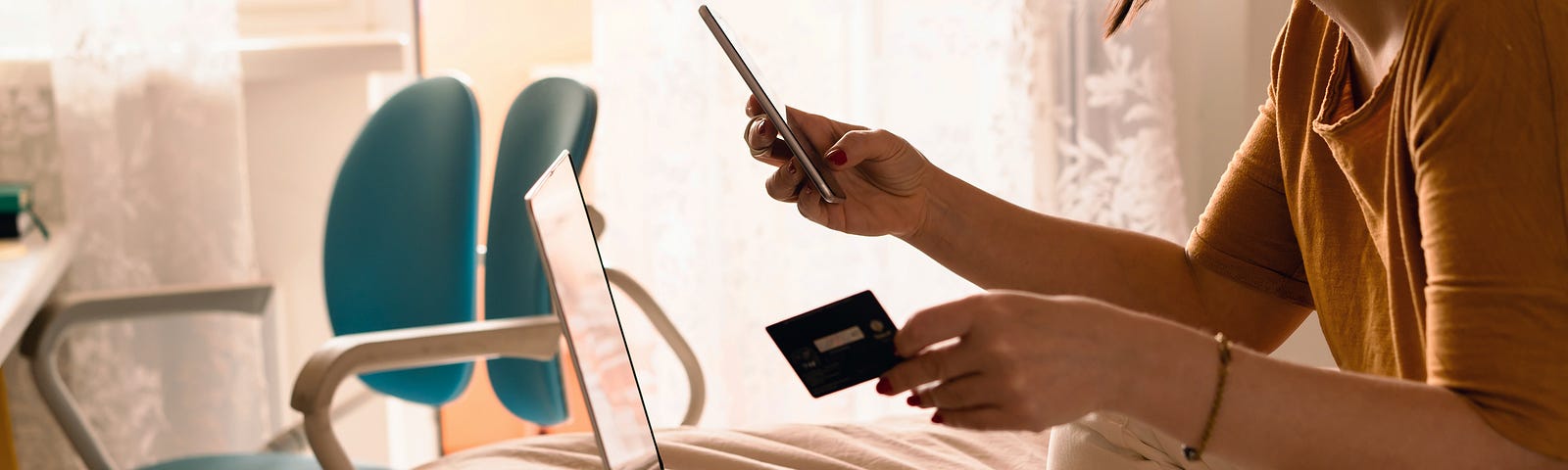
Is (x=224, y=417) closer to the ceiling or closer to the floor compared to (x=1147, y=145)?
closer to the floor

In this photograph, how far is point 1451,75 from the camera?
2.53 ft

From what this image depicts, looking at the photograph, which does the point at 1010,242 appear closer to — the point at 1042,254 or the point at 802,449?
the point at 1042,254

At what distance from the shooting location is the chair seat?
154cm

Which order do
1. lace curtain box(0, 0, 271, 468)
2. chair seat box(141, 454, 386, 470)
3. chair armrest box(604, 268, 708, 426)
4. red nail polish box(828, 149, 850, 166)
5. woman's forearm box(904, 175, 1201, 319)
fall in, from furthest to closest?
lace curtain box(0, 0, 271, 468), chair armrest box(604, 268, 708, 426), chair seat box(141, 454, 386, 470), woman's forearm box(904, 175, 1201, 319), red nail polish box(828, 149, 850, 166)

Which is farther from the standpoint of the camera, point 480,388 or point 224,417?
point 480,388

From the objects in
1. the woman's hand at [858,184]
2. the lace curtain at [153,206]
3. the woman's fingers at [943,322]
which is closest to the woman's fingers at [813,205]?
the woman's hand at [858,184]

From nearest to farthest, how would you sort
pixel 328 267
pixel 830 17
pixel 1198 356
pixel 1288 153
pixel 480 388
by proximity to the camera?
pixel 1198 356 < pixel 1288 153 < pixel 328 267 < pixel 830 17 < pixel 480 388

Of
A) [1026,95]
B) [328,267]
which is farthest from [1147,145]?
[328,267]

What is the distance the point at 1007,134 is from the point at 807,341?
1725 mm

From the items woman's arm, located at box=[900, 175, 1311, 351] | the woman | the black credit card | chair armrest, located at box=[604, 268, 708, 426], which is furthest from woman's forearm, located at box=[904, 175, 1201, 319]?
chair armrest, located at box=[604, 268, 708, 426]

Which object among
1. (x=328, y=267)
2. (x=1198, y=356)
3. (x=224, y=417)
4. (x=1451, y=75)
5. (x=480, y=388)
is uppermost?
(x=1451, y=75)

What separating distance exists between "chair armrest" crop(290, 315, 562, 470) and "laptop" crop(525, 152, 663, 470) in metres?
0.45

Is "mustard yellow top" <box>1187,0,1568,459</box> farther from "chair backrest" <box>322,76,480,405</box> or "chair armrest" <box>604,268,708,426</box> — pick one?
"chair backrest" <box>322,76,480,405</box>

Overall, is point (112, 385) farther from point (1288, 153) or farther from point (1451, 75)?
point (1451, 75)
